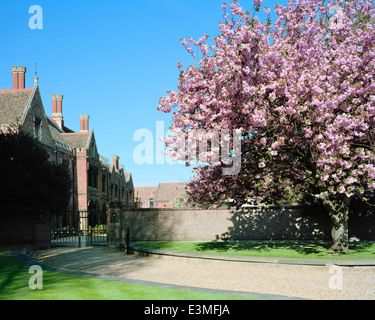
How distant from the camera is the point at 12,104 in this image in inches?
1286

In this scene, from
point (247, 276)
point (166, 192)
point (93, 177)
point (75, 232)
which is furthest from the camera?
point (166, 192)

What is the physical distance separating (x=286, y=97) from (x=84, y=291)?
9.38 meters

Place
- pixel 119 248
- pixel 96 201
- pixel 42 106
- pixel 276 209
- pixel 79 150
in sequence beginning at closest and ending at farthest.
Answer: pixel 119 248
pixel 276 209
pixel 42 106
pixel 79 150
pixel 96 201

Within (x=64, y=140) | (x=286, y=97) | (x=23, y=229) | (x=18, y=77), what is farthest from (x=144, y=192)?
(x=286, y=97)

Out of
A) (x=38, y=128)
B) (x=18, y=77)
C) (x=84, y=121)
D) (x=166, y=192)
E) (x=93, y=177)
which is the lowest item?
(x=166, y=192)

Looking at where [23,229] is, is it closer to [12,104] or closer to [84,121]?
[12,104]

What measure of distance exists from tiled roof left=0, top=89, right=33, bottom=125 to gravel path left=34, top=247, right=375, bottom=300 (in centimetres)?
1866

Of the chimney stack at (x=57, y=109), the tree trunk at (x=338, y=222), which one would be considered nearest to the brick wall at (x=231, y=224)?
the tree trunk at (x=338, y=222)

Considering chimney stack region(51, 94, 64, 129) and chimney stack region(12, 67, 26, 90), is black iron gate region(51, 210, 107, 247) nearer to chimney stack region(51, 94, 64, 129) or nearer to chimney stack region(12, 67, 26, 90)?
chimney stack region(51, 94, 64, 129)

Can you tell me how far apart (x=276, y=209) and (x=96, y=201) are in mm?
28099

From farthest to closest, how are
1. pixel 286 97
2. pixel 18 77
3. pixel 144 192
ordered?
1. pixel 144 192
2. pixel 18 77
3. pixel 286 97

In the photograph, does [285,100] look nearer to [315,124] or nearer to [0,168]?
[315,124]

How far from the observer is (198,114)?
13.3 meters

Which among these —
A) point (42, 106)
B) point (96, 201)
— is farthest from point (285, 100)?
point (96, 201)
